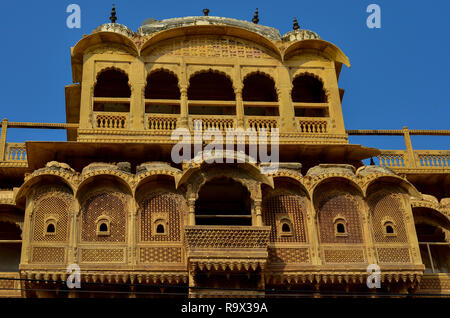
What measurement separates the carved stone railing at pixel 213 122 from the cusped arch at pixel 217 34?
8.79ft

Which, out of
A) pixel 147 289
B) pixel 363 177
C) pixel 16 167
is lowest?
pixel 147 289

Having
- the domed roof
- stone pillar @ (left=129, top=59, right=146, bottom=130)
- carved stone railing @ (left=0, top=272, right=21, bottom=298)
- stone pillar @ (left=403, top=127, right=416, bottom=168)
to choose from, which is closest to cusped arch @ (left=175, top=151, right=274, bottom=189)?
stone pillar @ (left=129, top=59, right=146, bottom=130)

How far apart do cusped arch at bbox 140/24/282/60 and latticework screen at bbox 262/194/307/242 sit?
5023 mm

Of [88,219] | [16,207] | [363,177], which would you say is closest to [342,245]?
[363,177]

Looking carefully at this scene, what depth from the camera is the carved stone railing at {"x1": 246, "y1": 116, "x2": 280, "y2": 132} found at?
69.2 feet

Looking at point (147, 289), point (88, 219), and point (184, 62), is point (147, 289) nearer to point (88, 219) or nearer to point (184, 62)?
point (88, 219)

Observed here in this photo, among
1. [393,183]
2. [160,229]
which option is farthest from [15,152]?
[393,183]

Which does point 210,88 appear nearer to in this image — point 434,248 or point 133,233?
point 133,233

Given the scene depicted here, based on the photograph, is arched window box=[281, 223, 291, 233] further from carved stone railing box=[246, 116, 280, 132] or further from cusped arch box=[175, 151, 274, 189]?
carved stone railing box=[246, 116, 280, 132]

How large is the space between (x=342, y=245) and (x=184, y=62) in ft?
22.4

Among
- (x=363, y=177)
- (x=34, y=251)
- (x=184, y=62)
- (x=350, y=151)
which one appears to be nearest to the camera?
(x=34, y=251)

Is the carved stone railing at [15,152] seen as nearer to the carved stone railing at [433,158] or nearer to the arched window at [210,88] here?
the arched window at [210,88]

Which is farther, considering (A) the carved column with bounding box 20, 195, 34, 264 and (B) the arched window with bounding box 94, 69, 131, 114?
(B) the arched window with bounding box 94, 69, 131, 114

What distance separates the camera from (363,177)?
1922cm
